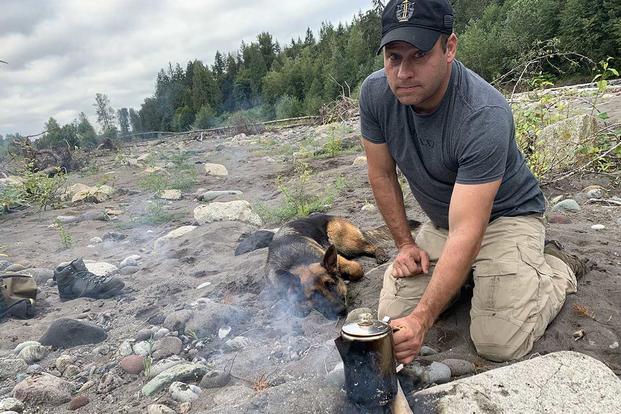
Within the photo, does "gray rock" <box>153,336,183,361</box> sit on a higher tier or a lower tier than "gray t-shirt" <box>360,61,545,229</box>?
lower

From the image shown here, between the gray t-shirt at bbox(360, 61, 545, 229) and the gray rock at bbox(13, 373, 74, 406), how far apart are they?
2.62 metres

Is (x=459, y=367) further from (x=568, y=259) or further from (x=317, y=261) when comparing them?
(x=317, y=261)

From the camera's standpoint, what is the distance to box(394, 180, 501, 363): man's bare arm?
7.66 feet

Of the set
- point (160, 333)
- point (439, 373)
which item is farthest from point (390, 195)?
point (160, 333)

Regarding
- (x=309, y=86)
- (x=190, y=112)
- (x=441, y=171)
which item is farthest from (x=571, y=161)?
(x=190, y=112)

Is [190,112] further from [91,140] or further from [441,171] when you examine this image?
[441,171]

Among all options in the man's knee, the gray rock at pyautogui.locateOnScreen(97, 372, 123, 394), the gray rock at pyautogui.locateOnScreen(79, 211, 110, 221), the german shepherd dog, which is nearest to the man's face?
the man's knee

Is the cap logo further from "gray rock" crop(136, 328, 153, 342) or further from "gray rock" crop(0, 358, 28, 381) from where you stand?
"gray rock" crop(0, 358, 28, 381)

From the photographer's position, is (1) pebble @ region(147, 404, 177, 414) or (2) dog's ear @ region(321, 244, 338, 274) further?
(2) dog's ear @ region(321, 244, 338, 274)

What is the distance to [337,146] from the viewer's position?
1177 cm

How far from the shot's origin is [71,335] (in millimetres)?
3570

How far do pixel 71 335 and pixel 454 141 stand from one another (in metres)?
3.16

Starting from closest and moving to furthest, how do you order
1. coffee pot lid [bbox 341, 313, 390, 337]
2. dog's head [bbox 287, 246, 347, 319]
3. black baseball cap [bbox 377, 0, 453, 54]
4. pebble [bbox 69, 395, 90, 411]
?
coffee pot lid [bbox 341, 313, 390, 337] → black baseball cap [bbox 377, 0, 453, 54] → pebble [bbox 69, 395, 90, 411] → dog's head [bbox 287, 246, 347, 319]

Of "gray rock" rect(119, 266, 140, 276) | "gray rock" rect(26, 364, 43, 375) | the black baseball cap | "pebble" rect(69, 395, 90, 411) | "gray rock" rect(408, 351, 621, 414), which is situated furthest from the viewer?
"gray rock" rect(119, 266, 140, 276)
